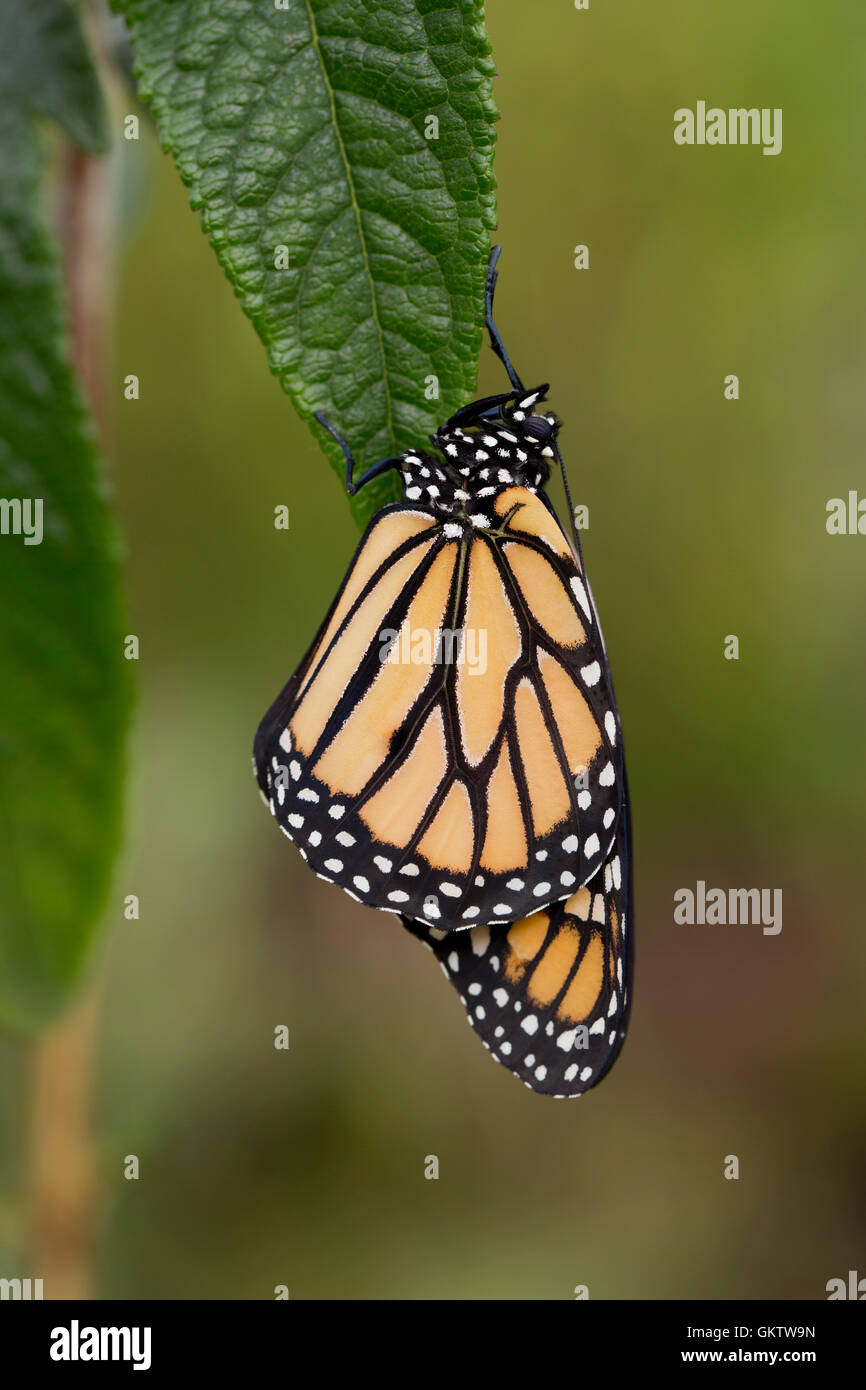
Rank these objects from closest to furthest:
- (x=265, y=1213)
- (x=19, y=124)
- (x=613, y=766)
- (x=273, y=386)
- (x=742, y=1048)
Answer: (x=19, y=124), (x=613, y=766), (x=273, y=386), (x=265, y=1213), (x=742, y=1048)

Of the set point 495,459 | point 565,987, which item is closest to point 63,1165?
point 565,987

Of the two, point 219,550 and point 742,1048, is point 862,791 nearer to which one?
point 742,1048

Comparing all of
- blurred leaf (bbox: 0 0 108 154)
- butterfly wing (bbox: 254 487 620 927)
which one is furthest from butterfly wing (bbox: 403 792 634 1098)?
blurred leaf (bbox: 0 0 108 154)

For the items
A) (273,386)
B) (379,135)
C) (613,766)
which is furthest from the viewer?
(273,386)

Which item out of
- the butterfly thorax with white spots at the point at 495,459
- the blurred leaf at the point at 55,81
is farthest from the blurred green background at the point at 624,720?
the blurred leaf at the point at 55,81

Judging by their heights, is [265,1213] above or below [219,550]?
below

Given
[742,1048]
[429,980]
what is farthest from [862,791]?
[429,980]
